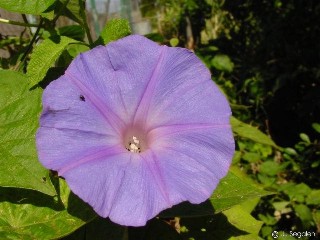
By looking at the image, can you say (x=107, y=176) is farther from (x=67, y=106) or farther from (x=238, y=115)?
(x=238, y=115)

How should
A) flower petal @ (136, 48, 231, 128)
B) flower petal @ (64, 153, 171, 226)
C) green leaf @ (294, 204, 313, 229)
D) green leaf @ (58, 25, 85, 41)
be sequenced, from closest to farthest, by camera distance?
flower petal @ (64, 153, 171, 226), flower petal @ (136, 48, 231, 128), green leaf @ (58, 25, 85, 41), green leaf @ (294, 204, 313, 229)

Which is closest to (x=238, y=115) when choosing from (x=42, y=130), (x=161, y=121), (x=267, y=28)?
(x=267, y=28)

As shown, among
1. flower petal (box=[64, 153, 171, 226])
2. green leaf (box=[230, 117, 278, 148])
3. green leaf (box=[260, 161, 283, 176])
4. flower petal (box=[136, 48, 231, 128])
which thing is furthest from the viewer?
green leaf (box=[260, 161, 283, 176])

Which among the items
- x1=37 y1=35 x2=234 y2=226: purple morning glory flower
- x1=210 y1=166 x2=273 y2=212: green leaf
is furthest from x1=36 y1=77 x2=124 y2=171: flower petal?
x1=210 y1=166 x2=273 y2=212: green leaf

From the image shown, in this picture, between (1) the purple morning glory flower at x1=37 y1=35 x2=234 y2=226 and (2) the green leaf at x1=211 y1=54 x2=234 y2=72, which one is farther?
(2) the green leaf at x1=211 y1=54 x2=234 y2=72

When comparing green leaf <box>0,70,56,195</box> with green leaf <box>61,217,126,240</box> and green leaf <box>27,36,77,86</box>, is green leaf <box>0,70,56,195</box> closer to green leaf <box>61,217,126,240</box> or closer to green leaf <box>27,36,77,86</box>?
→ green leaf <box>27,36,77,86</box>

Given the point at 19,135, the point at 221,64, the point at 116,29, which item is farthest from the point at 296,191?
the point at 221,64

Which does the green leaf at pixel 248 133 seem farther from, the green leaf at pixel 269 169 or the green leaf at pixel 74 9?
the green leaf at pixel 74 9

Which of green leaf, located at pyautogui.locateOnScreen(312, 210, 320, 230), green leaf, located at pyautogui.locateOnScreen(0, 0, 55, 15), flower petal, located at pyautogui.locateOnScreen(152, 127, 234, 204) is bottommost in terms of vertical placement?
green leaf, located at pyautogui.locateOnScreen(312, 210, 320, 230)
